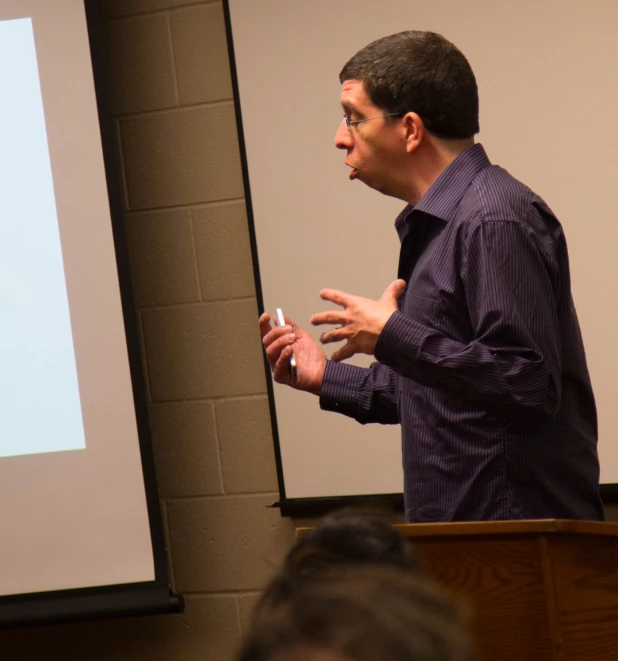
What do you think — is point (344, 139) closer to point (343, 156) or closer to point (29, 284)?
point (343, 156)

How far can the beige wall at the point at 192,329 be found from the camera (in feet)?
8.33

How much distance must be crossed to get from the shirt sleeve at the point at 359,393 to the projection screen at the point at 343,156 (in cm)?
73

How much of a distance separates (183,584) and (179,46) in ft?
4.87

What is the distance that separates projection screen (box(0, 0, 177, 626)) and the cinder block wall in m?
0.17

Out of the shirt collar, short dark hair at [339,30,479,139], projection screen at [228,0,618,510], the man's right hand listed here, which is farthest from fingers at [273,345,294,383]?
projection screen at [228,0,618,510]

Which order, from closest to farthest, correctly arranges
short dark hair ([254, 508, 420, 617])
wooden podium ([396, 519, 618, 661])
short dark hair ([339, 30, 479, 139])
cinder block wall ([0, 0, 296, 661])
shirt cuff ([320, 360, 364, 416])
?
short dark hair ([254, 508, 420, 617])
wooden podium ([396, 519, 618, 661])
short dark hair ([339, 30, 479, 139])
shirt cuff ([320, 360, 364, 416])
cinder block wall ([0, 0, 296, 661])

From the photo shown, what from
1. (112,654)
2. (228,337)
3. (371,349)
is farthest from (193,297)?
(371,349)

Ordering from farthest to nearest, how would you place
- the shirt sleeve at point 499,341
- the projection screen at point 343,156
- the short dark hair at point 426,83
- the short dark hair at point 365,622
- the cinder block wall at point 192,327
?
the cinder block wall at point 192,327 → the projection screen at point 343,156 → the short dark hair at point 426,83 → the shirt sleeve at point 499,341 → the short dark hair at point 365,622

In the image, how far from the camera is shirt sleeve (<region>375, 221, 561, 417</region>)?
1.31 metres

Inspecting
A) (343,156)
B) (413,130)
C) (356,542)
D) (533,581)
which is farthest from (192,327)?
(356,542)

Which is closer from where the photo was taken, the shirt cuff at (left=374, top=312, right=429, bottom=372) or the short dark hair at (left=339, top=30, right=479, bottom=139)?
the shirt cuff at (left=374, top=312, right=429, bottom=372)

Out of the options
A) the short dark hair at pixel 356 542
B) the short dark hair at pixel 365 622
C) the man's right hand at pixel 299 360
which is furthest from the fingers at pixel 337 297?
the short dark hair at pixel 365 622

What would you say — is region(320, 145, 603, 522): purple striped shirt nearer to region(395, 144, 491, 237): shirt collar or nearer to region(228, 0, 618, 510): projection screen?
region(395, 144, 491, 237): shirt collar

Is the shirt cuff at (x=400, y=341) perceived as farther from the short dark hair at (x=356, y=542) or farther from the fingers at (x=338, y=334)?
the short dark hair at (x=356, y=542)
